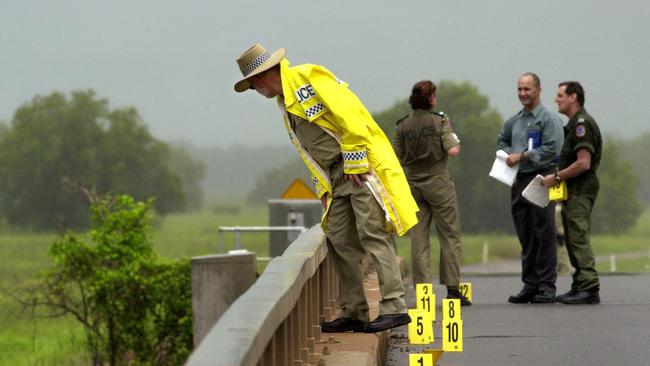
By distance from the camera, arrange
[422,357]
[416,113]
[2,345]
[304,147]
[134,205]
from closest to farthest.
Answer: [422,357]
[304,147]
[416,113]
[134,205]
[2,345]

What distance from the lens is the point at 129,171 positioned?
127 m

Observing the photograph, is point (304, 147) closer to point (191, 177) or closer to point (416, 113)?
point (416, 113)

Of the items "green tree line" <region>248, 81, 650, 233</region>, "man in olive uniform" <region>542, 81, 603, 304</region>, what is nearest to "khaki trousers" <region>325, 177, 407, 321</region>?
"man in olive uniform" <region>542, 81, 603, 304</region>

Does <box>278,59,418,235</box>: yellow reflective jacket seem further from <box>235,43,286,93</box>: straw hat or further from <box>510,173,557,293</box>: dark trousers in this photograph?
<box>510,173,557,293</box>: dark trousers

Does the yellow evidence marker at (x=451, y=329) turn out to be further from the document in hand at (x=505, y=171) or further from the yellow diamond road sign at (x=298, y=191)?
the yellow diamond road sign at (x=298, y=191)

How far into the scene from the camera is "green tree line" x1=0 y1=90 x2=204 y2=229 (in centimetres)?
12181

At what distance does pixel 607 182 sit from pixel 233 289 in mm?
118940

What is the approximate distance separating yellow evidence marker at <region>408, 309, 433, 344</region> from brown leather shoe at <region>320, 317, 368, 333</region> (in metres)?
0.28

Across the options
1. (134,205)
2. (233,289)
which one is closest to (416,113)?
(233,289)

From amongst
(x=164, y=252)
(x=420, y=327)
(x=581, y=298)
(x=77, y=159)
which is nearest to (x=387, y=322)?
(x=420, y=327)

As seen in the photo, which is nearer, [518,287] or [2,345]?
[518,287]

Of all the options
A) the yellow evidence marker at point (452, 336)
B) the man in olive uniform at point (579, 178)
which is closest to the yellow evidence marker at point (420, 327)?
the yellow evidence marker at point (452, 336)

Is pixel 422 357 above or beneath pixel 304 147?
beneath

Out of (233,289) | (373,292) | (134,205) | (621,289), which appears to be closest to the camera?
(233,289)
